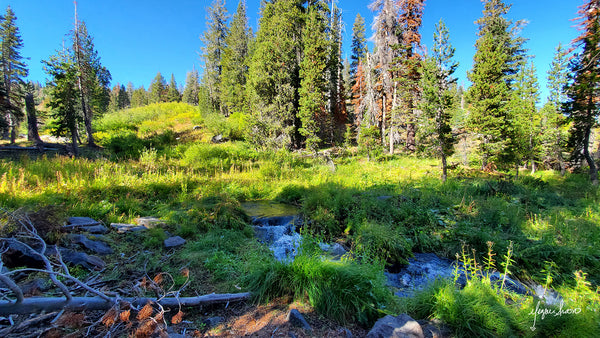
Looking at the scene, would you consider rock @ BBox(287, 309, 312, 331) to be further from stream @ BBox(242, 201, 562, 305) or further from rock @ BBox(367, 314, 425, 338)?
stream @ BBox(242, 201, 562, 305)

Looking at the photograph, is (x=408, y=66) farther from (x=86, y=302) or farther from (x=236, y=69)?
(x=86, y=302)

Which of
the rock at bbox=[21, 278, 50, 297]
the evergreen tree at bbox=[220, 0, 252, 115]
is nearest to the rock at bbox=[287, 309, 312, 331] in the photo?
the rock at bbox=[21, 278, 50, 297]

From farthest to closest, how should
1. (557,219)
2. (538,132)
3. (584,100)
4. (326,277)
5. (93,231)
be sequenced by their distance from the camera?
1. (538,132)
2. (584,100)
3. (557,219)
4. (93,231)
5. (326,277)

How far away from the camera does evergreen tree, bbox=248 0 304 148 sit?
17.9 meters

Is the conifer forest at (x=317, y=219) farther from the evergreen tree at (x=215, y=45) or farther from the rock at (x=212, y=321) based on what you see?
the evergreen tree at (x=215, y=45)

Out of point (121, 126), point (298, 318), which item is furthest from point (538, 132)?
point (121, 126)

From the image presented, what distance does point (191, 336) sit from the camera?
2.28 metres

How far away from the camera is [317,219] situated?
6.95m

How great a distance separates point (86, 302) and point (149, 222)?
147 inches

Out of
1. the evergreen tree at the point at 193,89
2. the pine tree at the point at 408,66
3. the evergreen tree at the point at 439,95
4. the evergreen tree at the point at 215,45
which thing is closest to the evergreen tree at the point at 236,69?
the evergreen tree at the point at 215,45

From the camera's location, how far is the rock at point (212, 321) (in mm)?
2588

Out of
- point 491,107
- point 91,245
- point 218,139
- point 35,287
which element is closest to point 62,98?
point 218,139

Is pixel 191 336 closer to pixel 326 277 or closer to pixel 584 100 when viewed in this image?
pixel 326 277

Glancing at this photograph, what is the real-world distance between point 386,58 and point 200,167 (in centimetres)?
1675
